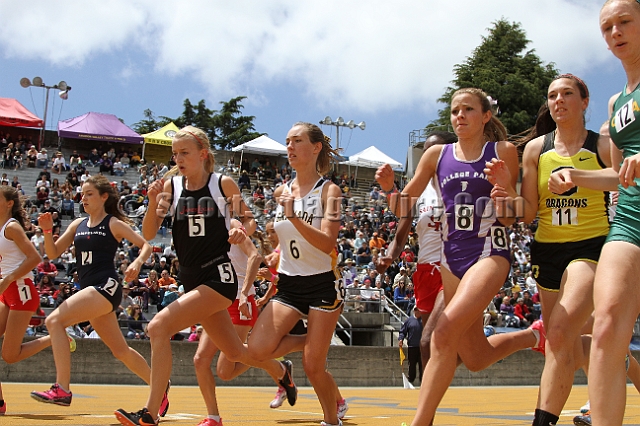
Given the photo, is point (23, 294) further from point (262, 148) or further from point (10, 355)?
point (262, 148)

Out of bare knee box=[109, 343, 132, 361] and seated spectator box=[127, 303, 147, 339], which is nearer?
bare knee box=[109, 343, 132, 361]

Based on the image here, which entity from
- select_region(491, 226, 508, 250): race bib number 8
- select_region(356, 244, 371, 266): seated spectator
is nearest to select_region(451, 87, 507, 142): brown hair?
select_region(491, 226, 508, 250): race bib number 8

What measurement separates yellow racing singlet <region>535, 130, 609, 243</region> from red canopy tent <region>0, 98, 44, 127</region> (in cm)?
3340

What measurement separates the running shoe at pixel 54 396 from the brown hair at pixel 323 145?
3.03 meters

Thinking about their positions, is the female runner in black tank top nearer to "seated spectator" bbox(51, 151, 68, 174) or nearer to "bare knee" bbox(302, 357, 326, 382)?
"bare knee" bbox(302, 357, 326, 382)

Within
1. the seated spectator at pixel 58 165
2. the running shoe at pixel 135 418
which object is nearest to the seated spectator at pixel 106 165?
the seated spectator at pixel 58 165

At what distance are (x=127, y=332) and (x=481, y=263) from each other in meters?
12.7

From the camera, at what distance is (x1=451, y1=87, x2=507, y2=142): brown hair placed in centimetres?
548

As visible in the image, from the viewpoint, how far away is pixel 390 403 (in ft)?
32.5

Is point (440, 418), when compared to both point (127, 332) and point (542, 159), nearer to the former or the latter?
point (542, 159)

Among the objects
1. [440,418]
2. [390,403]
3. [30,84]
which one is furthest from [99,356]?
[30,84]

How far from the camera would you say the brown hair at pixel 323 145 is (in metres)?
6.48

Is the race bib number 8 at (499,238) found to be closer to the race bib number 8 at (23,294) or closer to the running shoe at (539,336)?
the running shoe at (539,336)

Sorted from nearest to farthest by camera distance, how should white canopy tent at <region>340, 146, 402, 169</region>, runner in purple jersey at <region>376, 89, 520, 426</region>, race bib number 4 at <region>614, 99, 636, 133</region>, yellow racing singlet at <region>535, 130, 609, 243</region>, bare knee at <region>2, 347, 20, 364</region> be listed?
1. race bib number 4 at <region>614, 99, 636, 133</region>
2. runner in purple jersey at <region>376, 89, 520, 426</region>
3. yellow racing singlet at <region>535, 130, 609, 243</region>
4. bare knee at <region>2, 347, 20, 364</region>
5. white canopy tent at <region>340, 146, 402, 169</region>
